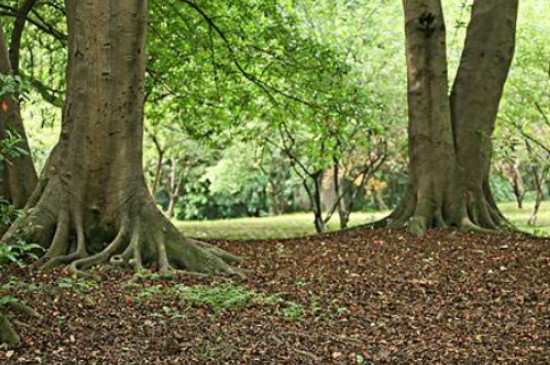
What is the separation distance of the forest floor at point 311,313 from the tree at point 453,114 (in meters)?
1.82

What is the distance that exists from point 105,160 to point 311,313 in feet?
10.0

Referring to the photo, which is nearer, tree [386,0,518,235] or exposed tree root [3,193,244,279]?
exposed tree root [3,193,244,279]

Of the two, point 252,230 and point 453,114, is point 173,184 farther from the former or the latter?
point 453,114

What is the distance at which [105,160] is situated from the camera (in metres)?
7.63

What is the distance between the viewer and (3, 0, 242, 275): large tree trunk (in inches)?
298

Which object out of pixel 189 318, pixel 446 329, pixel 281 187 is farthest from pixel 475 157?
pixel 281 187

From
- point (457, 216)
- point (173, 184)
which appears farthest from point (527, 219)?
point (173, 184)

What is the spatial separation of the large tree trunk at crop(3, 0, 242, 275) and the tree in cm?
402

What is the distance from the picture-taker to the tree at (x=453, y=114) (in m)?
10.4

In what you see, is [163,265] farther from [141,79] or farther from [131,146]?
[141,79]

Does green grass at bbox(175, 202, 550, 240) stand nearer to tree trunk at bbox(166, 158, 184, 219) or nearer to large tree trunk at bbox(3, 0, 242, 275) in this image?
large tree trunk at bbox(3, 0, 242, 275)

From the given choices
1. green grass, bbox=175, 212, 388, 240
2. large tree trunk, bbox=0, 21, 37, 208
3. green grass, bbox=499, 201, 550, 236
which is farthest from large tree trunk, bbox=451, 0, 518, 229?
large tree trunk, bbox=0, 21, 37, 208

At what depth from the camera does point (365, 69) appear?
1592 cm

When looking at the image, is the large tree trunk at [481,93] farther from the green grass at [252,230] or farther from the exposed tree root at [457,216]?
the green grass at [252,230]
